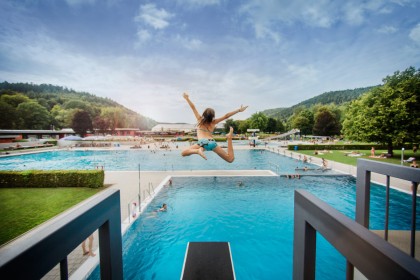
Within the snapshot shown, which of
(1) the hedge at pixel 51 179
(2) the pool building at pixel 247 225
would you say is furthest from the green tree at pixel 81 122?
(1) the hedge at pixel 51 179

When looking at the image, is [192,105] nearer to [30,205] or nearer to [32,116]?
[30,205]

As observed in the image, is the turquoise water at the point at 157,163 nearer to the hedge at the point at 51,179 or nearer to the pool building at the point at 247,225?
the pool building at the point at 247,225

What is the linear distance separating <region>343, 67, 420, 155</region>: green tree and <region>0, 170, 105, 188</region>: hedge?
27792mm

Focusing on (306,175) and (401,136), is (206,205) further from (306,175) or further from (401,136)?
→ (401,136)

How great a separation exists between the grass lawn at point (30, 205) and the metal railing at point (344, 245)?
33.8 ft

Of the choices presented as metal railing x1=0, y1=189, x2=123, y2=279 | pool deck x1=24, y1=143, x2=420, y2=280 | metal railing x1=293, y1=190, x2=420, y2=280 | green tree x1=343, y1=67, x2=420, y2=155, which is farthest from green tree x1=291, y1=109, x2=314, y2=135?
metal railing x1=0, y1=189, x2=123, y2=279

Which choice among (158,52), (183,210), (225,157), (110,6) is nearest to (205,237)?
(183,210)

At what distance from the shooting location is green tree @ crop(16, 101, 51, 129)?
5646 centimetres

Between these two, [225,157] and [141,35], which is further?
[141,35]

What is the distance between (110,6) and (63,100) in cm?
11376

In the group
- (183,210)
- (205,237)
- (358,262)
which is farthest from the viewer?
(183,210)

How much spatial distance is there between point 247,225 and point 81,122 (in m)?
65.1

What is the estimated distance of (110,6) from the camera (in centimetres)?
750

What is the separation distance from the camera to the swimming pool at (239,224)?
7727 mm
